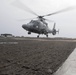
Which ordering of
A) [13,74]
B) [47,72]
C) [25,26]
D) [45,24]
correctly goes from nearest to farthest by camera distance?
[13,74] → [47,72] → [25,26] → [45,24]

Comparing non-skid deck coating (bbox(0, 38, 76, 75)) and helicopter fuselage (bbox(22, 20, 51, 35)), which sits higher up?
helicopter fuselage (bbox(22, 20, 51, 35))

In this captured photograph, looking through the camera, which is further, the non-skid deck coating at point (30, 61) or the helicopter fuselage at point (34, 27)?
the helicopter fuselage at point (34, 27)

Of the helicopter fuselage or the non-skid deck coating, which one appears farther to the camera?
the helicopter fuselage

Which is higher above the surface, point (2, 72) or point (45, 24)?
point (45, 24)

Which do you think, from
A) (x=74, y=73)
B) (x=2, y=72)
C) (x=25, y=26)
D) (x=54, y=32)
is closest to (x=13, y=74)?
(x=2, y=72)

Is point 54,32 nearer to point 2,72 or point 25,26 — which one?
point 25,26

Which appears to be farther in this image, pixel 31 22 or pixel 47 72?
pixel 31 22

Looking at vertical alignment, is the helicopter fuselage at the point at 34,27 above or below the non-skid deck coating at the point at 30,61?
above

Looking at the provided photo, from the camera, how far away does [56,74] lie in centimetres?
910

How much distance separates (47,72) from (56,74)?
27.9 inches

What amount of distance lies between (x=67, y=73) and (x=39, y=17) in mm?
56194

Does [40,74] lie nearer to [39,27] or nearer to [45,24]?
[39,27]

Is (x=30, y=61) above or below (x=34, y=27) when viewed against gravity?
below

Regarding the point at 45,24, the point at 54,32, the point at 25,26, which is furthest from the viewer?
the point at 54,32
